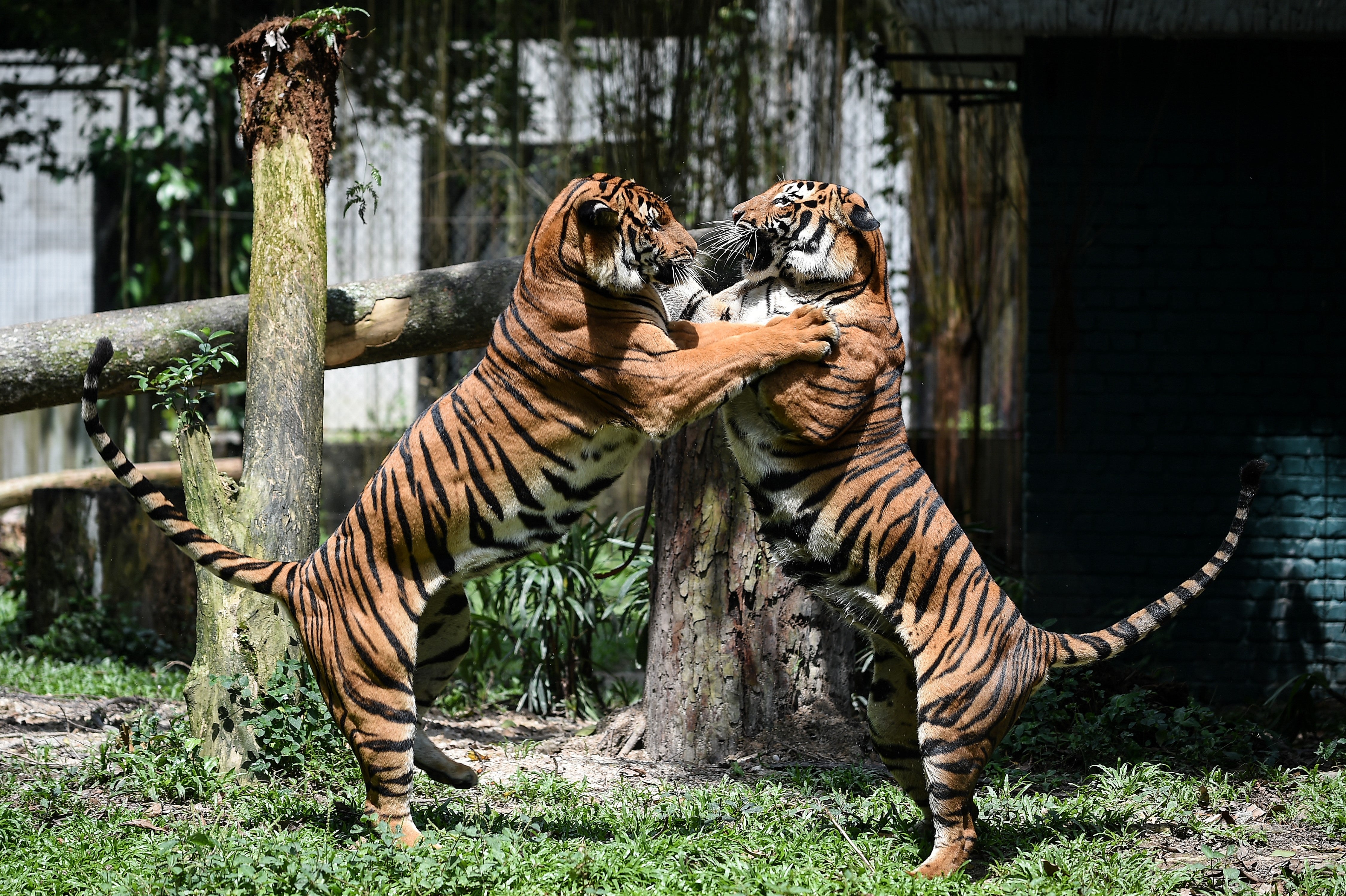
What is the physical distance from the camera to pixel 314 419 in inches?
183

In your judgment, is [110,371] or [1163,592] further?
[1163,592]

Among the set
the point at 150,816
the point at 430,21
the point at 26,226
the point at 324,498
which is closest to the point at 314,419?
the point at 150,816

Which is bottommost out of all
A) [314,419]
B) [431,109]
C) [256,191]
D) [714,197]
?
[314,419]

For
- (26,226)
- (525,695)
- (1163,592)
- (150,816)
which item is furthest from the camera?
(26,226)

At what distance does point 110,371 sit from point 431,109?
5.75 meters

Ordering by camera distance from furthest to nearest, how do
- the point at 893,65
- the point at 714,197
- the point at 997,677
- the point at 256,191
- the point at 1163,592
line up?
the point at 893,65 < the point at 714,197 < the point at 1163,592 < the point at 256,191 < the point at 997,677

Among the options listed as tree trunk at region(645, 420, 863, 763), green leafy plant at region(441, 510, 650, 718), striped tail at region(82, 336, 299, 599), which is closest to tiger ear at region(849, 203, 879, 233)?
tree trunk at region(645, 420, 863, 763)

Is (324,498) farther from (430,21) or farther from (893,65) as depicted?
(893,65)

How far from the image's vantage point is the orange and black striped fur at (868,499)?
3314mm

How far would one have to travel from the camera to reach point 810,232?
3.31m

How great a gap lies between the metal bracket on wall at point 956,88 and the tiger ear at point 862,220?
4.15 m

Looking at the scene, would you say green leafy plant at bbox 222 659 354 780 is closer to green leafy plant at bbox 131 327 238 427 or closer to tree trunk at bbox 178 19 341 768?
tree trunk at bbox 178 19 341 768

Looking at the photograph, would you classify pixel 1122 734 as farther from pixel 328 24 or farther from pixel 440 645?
pixel 328 24

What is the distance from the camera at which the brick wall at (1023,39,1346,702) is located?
23.0 ft
